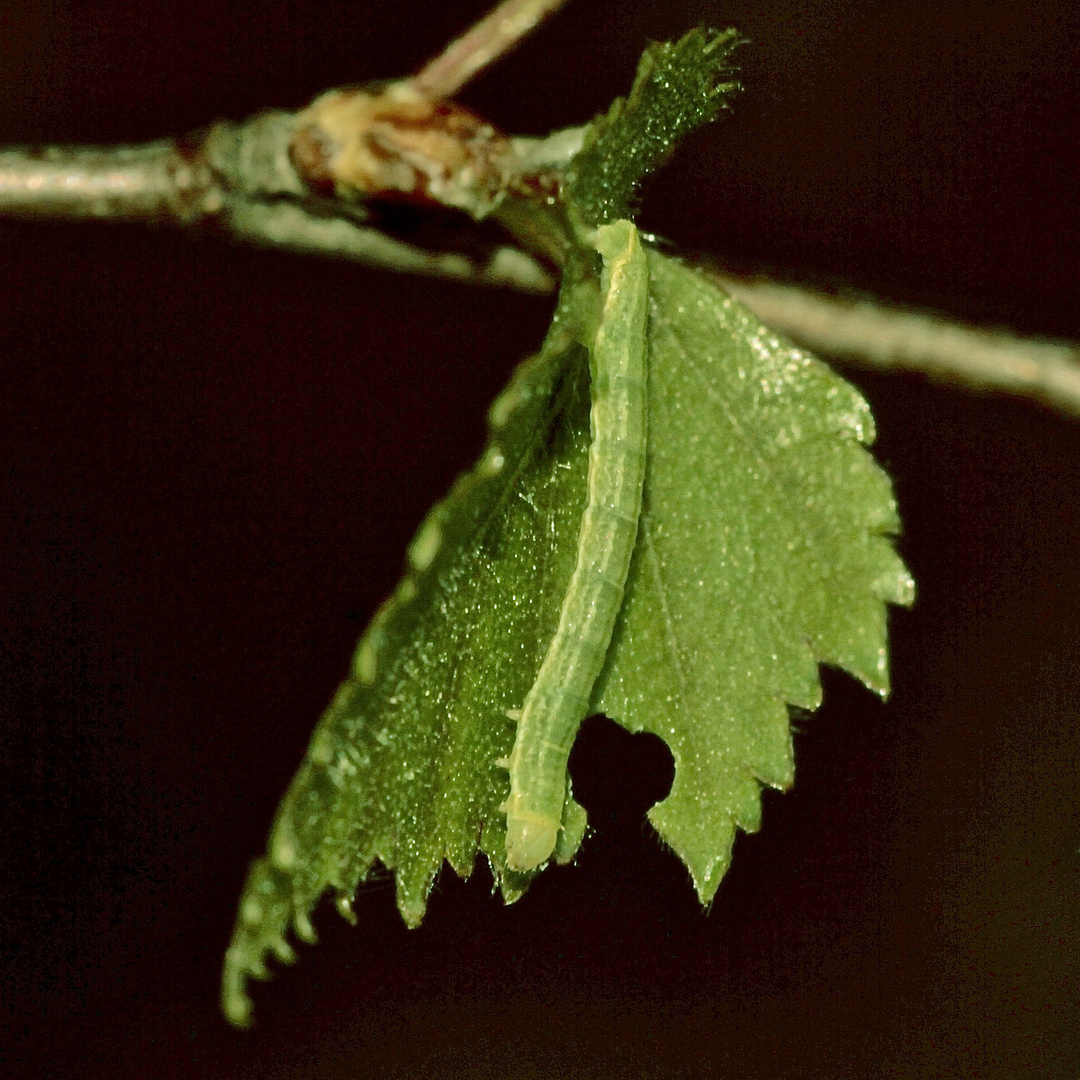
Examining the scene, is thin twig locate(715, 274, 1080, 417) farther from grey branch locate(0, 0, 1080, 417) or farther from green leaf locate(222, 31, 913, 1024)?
green leaf locate(222, 31, 913, 1024)

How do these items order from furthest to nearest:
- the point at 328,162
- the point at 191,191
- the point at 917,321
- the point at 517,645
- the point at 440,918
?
the point at 440,918, the point at 917,321, the point at 191,191, the point at 328,162, the point at 517,645

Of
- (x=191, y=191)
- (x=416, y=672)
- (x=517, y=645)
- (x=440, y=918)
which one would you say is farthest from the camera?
(x=440, y=918)

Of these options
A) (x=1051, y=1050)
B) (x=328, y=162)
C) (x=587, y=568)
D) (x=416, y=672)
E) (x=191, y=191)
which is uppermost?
(x=191, y=191)

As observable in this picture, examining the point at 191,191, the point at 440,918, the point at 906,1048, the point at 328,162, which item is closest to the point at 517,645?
the point at 328,162

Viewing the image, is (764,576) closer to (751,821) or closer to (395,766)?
(751,821)

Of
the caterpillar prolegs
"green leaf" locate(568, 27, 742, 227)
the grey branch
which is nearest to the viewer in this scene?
"green leaf" locate(568, 27, 742, 227)

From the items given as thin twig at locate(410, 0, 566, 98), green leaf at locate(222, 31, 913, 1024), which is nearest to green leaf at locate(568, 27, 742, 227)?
green leaf at locate(222, 31, 913, 1024)
